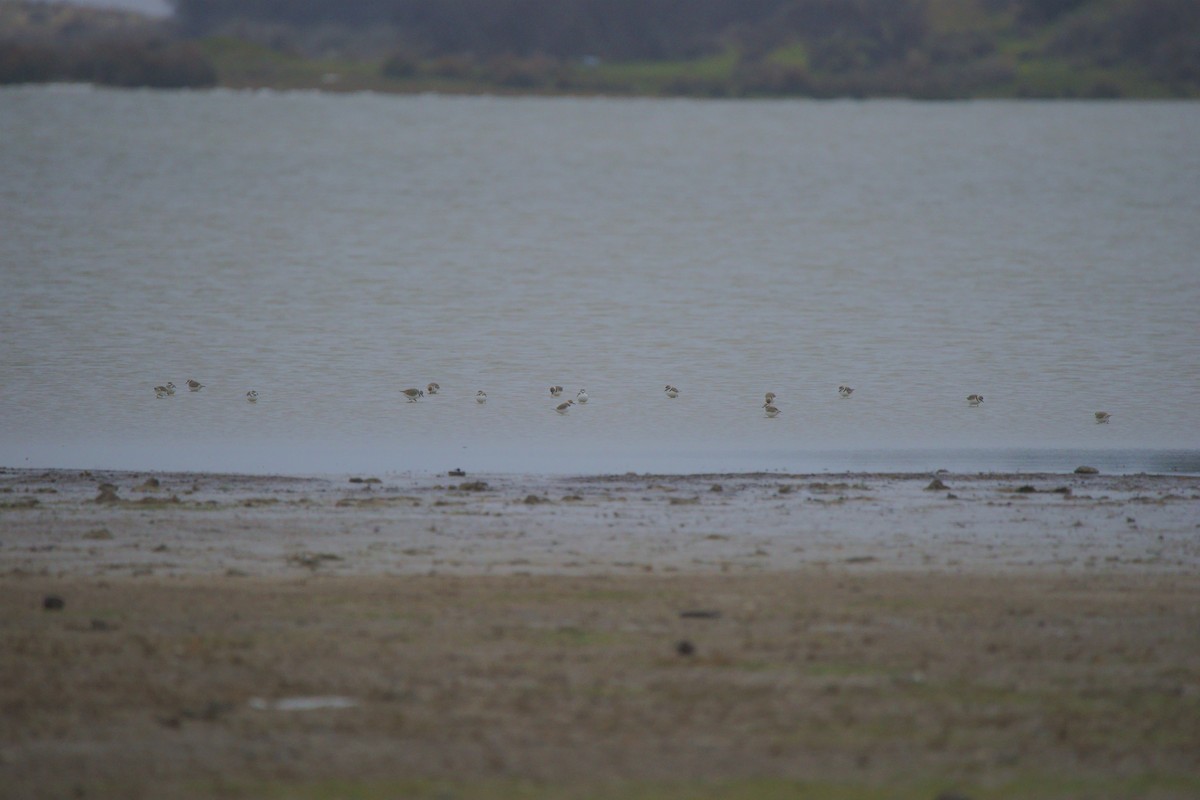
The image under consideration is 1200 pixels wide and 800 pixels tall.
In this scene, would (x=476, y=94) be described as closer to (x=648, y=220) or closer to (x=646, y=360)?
(x=648, y=220)

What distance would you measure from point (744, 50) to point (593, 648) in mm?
128488

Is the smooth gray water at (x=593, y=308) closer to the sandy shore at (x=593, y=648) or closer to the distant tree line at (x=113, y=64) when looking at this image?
the sandy shore at (x=593, y=648)

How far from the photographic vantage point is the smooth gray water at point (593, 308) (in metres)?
16.4

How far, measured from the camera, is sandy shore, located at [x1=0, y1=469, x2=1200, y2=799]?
652 cm

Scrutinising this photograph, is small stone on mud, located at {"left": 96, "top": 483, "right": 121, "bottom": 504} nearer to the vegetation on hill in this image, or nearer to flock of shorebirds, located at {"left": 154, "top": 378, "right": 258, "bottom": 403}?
flock of shorebirds, located at {"left": 154, "top": 378, "right": 258, "bottom": 403}

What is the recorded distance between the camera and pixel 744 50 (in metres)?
132

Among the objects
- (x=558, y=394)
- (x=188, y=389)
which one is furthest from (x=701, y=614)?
(x=188, y=389)

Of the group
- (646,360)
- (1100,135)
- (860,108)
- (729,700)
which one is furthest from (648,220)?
(860,108)

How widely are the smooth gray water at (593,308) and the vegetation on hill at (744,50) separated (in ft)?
168

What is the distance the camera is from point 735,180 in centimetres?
6241

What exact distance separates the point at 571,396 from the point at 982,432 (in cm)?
475

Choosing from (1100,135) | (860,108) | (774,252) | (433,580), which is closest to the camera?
(433,580)

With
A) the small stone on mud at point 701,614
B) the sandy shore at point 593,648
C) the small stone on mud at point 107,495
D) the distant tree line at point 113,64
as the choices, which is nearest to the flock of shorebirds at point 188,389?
the small stone on mud at point 107,495

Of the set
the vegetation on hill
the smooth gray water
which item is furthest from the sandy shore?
the vegetation on hill
